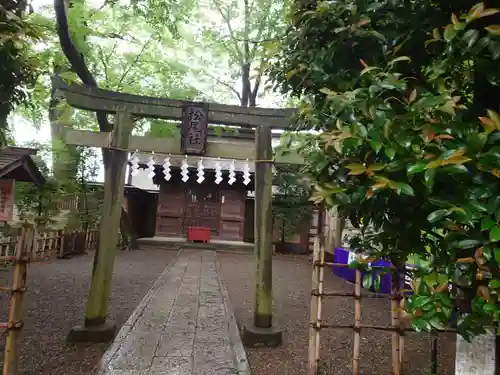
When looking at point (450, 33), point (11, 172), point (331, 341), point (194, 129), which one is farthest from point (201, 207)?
point (450, 33)

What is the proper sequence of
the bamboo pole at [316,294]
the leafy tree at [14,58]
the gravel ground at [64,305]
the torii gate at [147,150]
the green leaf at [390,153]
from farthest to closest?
the torii gate at [147,150], the gravel ground at [64,305], the bamboo pole at [316,294], the leafy tree at [14,58], the green leaf at [390,153]

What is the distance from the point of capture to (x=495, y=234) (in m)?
1.41

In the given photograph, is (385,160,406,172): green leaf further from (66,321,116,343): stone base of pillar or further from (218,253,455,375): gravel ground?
(66,321,116,343): stone base of pillar

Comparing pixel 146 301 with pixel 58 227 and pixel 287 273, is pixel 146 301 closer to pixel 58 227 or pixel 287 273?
pixel 287 273

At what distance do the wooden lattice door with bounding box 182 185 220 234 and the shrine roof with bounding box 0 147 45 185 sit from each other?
8603 mm

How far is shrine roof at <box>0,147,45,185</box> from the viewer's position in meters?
8.31

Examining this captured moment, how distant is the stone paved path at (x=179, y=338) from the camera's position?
13.2 ft

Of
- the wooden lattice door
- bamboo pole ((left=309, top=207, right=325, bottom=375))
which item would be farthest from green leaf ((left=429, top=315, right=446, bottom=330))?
the wooden lattice door

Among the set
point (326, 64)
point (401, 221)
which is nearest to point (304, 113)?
point (326, 64)

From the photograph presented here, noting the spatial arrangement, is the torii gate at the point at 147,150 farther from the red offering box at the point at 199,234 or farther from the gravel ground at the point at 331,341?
the red offering box at the point at 199,234

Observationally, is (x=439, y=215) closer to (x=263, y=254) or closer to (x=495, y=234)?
(x=495, y=234)

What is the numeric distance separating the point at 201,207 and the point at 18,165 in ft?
33.5

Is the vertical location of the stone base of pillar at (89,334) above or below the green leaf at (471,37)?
below

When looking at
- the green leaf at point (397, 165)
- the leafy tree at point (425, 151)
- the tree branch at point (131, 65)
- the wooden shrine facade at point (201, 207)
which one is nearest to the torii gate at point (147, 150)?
the leafy tree at point (425, 151)
